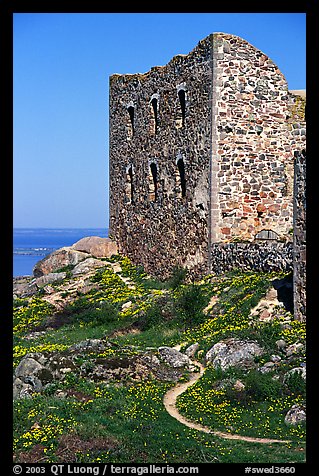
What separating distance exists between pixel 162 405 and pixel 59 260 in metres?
19.8

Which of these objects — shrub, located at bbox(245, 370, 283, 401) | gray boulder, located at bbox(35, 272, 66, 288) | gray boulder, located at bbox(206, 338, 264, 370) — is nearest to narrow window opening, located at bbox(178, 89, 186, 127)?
gray boulder, located at bbox(35, 272, 66, 288)

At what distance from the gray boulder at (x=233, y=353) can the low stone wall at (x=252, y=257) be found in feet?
16.0

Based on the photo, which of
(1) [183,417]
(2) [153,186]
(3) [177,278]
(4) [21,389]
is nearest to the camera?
(1) [183,417]

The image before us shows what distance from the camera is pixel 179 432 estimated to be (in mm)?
11164

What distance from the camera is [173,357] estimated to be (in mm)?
15609

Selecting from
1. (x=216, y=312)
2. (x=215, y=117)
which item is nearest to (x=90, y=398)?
(x=216, y=312)

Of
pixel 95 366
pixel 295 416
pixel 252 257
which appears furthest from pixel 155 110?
pixel 295 416

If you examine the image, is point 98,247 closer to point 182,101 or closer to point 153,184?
point 153,184

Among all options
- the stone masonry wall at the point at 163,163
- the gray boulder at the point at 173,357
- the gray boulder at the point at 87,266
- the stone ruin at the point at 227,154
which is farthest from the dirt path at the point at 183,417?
the gray boulder at the point at 87,266

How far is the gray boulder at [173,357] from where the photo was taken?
606 inches

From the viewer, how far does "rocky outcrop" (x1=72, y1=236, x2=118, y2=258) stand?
105 feet

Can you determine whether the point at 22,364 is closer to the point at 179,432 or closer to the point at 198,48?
the point at 179,432

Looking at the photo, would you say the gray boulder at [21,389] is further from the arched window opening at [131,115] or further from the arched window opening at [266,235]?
the arched window opening at [131,115]
